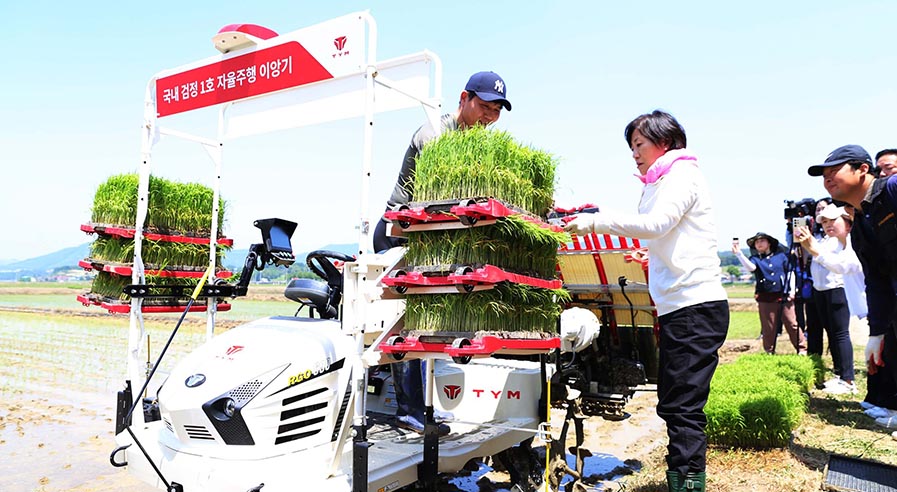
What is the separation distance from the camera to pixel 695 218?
3043mm

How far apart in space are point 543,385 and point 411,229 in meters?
1.61

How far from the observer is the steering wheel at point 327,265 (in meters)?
3.59

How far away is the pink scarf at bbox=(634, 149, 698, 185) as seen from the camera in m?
3.05

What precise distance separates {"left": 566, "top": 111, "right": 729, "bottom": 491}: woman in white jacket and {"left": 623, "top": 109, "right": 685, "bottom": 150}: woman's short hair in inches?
3.8

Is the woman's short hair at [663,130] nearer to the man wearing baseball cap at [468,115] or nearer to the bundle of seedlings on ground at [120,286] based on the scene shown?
the man wearing baseball cap at [468,115]

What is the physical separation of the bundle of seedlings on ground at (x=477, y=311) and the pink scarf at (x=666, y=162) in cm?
84

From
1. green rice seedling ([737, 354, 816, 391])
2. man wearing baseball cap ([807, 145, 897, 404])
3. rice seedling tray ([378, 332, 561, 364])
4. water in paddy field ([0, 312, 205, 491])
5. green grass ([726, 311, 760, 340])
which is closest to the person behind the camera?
rice seedling tray ([378, 332, 561, 364])

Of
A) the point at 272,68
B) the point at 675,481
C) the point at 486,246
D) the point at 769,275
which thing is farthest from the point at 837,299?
the point at 272,68

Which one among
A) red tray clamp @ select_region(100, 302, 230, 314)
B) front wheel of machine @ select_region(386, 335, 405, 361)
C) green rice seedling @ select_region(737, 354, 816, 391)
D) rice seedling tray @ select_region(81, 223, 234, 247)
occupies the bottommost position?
green rice seedling @ select_region(737, 354, 816, 391)

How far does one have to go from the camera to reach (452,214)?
271cm

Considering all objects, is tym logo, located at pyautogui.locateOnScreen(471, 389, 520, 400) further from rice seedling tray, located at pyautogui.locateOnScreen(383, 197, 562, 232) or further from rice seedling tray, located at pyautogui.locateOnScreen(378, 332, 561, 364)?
rice seedling tray, located at pyautogui.locateOnScreen(383, 197, 562, 232)

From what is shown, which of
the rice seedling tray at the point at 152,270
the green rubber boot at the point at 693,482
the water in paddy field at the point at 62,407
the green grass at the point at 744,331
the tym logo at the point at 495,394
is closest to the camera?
the green rubber boot at the point at 693,482

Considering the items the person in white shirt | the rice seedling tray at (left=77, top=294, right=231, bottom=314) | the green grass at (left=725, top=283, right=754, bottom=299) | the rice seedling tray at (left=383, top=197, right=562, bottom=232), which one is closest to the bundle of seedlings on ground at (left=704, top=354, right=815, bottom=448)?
the person in white shirt

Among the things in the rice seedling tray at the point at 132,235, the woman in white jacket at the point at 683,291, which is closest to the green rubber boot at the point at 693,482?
the woman in white jacket at the point at 683,291
